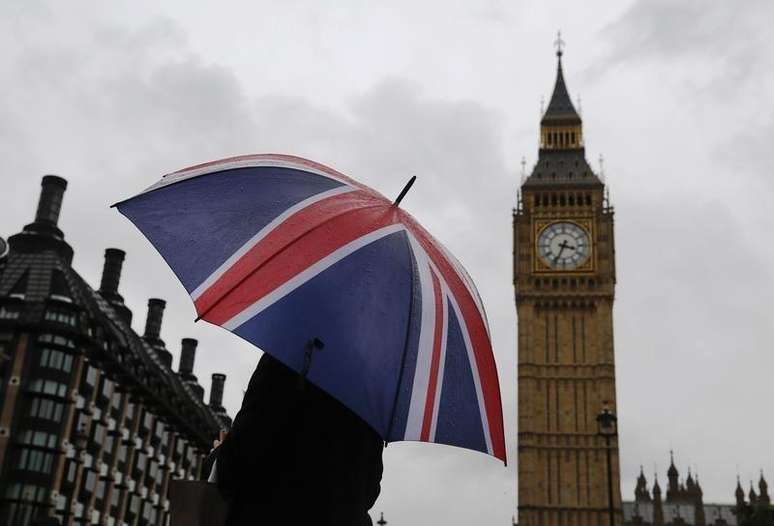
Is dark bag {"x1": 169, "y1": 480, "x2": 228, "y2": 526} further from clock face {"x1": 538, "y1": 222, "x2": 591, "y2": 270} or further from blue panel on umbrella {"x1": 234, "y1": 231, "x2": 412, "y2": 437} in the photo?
clock face {"x1": 538, "y1": 222, "x2": 591, "y2": 270}

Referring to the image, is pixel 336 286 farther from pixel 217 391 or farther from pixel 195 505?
pixel 217 391

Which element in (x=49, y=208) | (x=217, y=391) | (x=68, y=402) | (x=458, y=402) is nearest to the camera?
(x=458, y=402)

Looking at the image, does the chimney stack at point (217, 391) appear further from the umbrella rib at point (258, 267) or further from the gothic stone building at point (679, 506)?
the umbrella rib at point (258, 267)

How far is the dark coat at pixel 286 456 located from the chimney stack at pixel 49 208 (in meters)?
53.0

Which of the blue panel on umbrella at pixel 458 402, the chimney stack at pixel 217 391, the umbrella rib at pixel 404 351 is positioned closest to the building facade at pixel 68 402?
the chimney stack at pixel 217 391

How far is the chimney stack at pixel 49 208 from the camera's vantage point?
173 ft

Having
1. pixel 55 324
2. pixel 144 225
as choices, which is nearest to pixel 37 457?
pixel 55 324

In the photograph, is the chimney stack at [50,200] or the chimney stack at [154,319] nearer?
the chimney stack at [50,200]

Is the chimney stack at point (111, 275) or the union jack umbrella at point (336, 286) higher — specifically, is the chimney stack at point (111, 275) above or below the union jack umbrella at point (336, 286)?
above

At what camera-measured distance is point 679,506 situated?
295 feet

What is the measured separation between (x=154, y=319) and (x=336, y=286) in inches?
2895

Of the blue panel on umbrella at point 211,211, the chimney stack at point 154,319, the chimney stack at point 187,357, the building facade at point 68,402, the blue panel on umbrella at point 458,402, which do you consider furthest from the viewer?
the chimney stack at point 187,357

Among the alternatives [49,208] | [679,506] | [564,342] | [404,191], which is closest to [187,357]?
[49,208]

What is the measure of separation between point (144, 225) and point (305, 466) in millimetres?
1354
